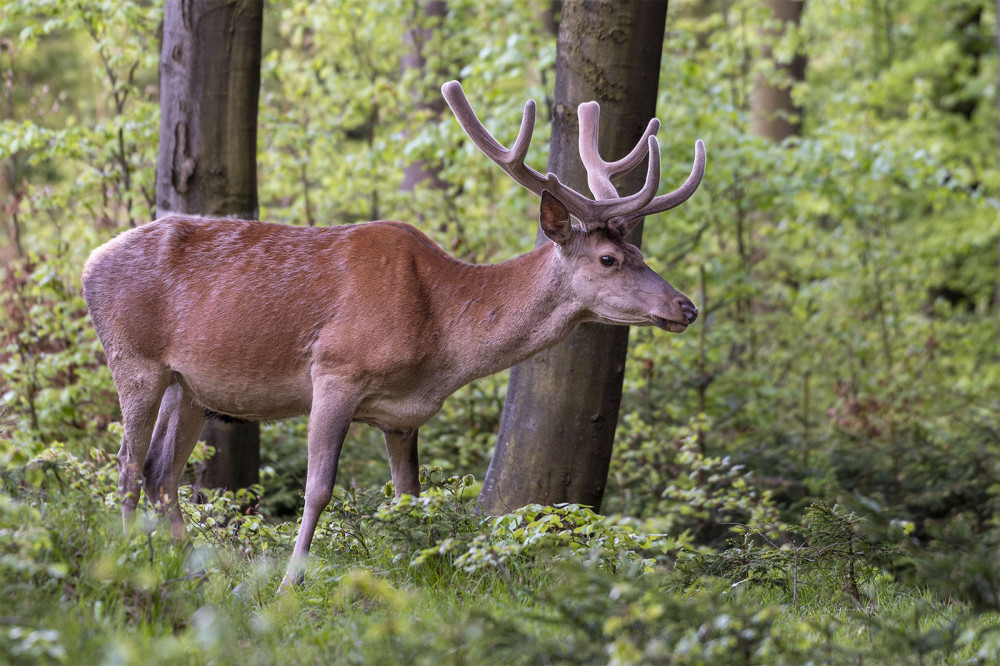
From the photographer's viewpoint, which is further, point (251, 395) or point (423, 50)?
point (423, 50)

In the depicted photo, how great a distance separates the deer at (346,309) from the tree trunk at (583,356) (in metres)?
0.68

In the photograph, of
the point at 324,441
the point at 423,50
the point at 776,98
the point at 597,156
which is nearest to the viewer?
the point at 324,441

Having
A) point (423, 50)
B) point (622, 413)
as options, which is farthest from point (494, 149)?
point (423, 50)

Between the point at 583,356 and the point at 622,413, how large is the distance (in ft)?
12.9

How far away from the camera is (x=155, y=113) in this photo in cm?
880

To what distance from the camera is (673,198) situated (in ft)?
18.3

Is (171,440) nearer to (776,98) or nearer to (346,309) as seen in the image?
(346,309)

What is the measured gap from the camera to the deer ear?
541 cm

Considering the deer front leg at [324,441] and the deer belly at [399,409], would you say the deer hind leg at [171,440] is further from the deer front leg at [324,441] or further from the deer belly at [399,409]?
the deer belly at [399,409]

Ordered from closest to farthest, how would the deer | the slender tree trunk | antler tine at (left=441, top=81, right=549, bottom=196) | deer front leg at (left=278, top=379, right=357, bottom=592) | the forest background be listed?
1. the forest background
2. deer front leg at (left=278, top=379, right=357, bottom=592)
3. the deer
4. antler tine at (left=441, top=81, right=549, bottom=196)
5. the slender tree trunk

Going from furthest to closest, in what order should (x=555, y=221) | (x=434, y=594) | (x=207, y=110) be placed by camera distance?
(x=207, y=110), (x=555, y=221), (x=434, y=594)

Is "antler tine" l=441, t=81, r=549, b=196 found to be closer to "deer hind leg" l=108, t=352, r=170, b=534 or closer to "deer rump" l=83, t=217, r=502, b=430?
"deer rump" l=83, t=217, r=502, b=430

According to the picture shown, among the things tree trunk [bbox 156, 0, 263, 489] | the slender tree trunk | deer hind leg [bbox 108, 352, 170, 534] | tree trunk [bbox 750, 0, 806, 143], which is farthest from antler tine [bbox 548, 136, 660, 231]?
tree trunk [bbox 750, 0, 806, 143]

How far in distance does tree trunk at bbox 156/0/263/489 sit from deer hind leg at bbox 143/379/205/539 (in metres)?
Result: 1.59
